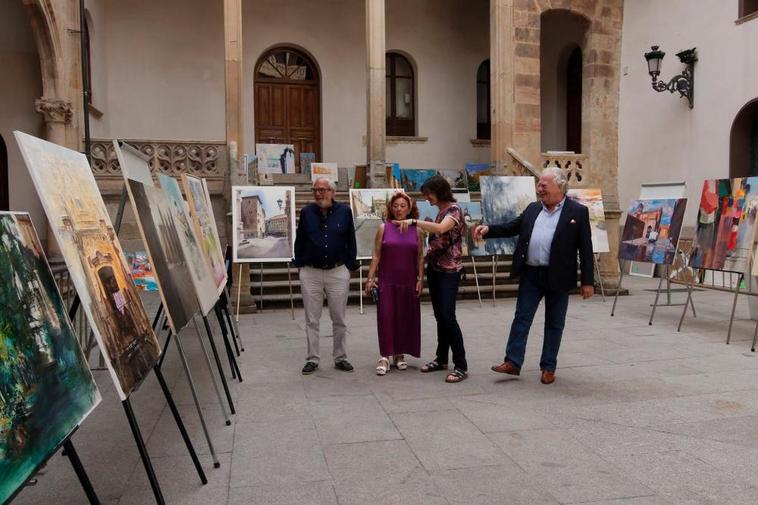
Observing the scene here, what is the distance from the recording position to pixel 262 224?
8875 millimetres

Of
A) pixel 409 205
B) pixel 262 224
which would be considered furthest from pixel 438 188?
pixel 262 224

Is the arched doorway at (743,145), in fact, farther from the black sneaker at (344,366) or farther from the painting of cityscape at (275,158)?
the black sneaker at (344,366)

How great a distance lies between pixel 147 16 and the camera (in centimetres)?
1474

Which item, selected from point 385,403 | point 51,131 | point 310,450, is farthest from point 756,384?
point 51,131

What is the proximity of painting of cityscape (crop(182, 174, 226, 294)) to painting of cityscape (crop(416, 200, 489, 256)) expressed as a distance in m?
4.09

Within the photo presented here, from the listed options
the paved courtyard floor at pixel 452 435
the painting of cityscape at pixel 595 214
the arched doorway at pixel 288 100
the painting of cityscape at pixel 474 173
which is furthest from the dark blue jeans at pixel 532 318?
the arched doorway at pixel 288 100

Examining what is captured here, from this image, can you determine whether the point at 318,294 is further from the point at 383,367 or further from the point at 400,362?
the point at 400,362

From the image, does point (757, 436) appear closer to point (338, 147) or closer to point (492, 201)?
point (492, 201)

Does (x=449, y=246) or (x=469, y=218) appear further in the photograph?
(x=469, y=218)

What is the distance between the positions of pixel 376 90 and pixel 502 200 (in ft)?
10.7

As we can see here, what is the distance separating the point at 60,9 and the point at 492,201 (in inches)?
318

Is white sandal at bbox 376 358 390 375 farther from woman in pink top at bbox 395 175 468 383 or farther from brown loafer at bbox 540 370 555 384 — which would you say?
brown loafer at bbox 540 370 555 384

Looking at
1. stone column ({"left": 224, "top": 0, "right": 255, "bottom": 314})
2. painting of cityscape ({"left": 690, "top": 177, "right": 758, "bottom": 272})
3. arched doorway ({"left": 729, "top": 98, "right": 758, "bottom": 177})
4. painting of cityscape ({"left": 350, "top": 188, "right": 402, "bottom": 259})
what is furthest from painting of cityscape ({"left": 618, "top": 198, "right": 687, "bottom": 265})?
stone column ({"left": 224, "top": 0, "right": 255, "bottom": 314})

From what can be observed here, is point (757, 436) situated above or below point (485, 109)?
below
